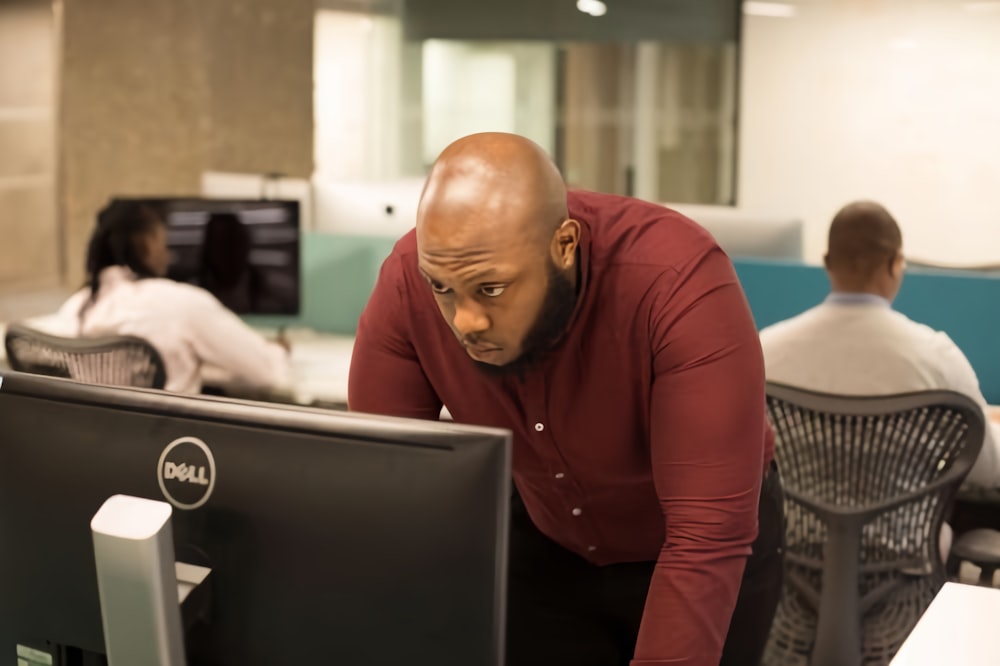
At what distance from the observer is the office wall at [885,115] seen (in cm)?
532

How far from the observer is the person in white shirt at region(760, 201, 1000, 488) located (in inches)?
86.7

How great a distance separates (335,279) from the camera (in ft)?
11.4

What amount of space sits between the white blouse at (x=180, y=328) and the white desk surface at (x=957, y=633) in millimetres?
2052

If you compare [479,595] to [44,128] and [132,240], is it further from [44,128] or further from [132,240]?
[44,128]

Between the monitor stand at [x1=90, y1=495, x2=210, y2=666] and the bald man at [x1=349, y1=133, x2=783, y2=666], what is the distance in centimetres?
34

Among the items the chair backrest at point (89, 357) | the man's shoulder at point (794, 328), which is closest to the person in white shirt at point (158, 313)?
the chair backrest at point (89, 357)

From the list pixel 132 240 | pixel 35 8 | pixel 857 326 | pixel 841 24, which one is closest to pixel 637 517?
pixel 857 326

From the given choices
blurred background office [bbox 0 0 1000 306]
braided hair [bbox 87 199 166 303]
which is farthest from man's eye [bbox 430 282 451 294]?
blurred background office [bbox 0 0 1000 306]

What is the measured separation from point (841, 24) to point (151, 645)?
5330 millimetres

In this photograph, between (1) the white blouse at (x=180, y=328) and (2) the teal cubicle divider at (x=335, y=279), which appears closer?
(1) the white blouse at (x=180, y=328)

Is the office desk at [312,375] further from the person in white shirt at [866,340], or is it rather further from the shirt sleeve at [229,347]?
the person in white shirt at [866,340]

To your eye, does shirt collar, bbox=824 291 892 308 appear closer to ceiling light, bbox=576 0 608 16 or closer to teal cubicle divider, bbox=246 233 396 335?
teal cubicle divider, bbox=246 233 396 335

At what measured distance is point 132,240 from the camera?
291cm

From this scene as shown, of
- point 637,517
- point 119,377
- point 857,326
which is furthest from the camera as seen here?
point 119,377
